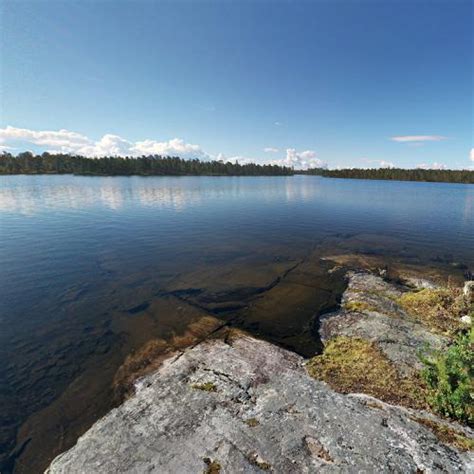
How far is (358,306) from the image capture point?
14.6 metres

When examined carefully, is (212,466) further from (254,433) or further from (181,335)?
(181,335)

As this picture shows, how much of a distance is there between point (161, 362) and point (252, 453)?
5.85m

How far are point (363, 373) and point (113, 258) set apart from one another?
2182 cm

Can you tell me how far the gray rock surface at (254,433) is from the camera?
582cm

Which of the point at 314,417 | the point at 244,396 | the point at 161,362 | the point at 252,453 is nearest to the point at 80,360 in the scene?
the point at 161,362

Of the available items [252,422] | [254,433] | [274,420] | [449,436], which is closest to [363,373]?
[449,436]

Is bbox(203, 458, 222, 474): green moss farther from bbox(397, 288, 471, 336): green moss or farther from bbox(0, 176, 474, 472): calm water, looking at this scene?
bbox(397, 288, 471, 336): green moss

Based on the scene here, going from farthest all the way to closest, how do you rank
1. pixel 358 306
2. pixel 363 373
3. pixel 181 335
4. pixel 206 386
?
pixel 358 306
pixel 181 335
pixel 363 373
pixel 206 386

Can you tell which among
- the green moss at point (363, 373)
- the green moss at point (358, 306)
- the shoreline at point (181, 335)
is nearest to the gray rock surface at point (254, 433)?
the green moss at point (363, 373)

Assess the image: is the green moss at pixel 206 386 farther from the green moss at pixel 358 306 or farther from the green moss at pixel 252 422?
the green moss at pixel 358 306

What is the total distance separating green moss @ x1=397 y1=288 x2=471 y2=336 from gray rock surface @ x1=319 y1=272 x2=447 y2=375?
0.57 m

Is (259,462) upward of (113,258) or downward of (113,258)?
upward

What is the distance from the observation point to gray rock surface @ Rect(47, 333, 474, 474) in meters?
5.82

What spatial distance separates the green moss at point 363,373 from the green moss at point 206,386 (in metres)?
3.70
